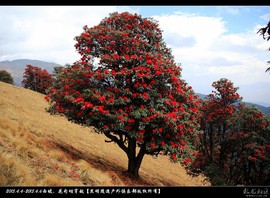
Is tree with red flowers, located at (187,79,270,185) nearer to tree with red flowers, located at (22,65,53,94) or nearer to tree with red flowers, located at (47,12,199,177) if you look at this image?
tree with red flowers, located at (47,12,199,177)

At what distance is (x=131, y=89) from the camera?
13.5 metres

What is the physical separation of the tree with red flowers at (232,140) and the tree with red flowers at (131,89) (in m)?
4.75

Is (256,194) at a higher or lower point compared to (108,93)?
lower

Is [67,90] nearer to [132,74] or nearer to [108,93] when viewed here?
[108,93]

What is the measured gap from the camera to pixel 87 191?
694cm

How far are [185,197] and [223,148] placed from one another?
1467 centimetres

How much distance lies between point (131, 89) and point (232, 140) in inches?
380

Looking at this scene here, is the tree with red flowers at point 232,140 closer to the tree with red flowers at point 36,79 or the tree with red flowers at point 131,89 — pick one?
the tree with red flowers at point 131,89

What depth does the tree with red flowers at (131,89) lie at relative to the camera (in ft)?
41.9

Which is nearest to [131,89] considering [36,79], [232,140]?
[232,140]

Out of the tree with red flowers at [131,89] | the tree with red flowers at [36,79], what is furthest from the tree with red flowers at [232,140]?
the tree with red flowers at [36,79]

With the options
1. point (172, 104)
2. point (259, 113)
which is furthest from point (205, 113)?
point (172, 104)

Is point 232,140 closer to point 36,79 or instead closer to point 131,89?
point 131,89

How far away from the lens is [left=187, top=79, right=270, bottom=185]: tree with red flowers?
1719 centimetres
